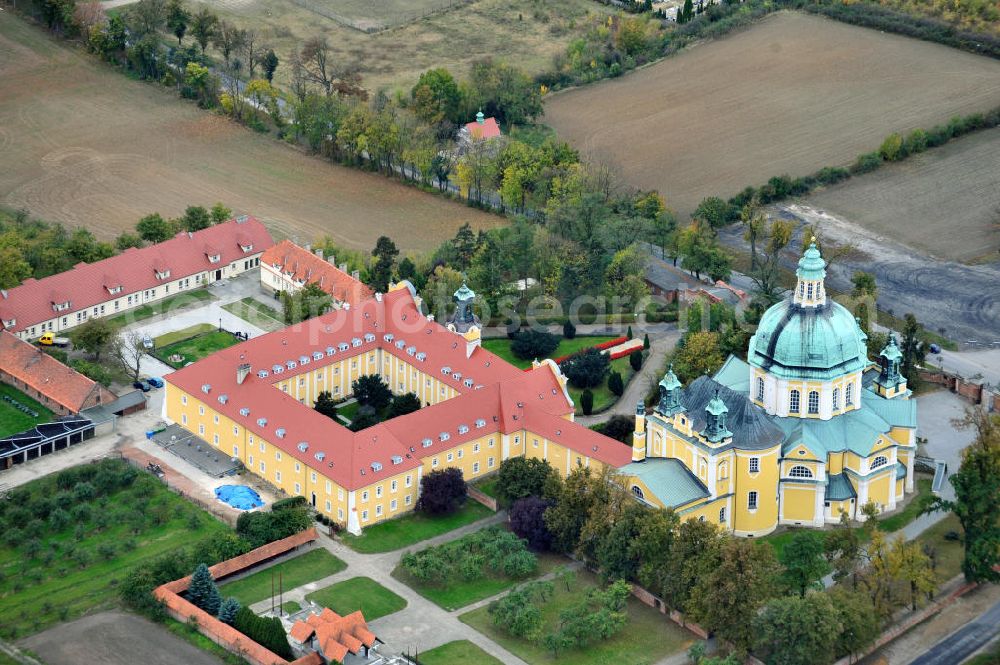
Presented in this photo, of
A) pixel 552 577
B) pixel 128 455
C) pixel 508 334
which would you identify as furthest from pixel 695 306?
pixel 128 455

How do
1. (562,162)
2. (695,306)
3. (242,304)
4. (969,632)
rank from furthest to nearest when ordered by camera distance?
(562,162) → (242,304) → (695,306) → (969,632)

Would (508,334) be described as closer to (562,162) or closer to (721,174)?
(562,162)

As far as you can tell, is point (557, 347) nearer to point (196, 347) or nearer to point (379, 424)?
point (379, 424)

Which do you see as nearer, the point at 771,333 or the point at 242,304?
the point at 771,333

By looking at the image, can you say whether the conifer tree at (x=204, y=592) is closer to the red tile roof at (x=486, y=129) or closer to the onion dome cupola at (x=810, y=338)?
the onion dome cupola at (x=810, y=338)

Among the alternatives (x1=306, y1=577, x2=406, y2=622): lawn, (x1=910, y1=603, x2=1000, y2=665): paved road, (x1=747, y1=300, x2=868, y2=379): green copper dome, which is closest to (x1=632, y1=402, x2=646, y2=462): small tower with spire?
(x1=747, y1=300, x2=868, y2=379): green copper dome

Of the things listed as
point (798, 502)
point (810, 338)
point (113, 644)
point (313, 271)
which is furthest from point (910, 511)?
point (313, 271)
